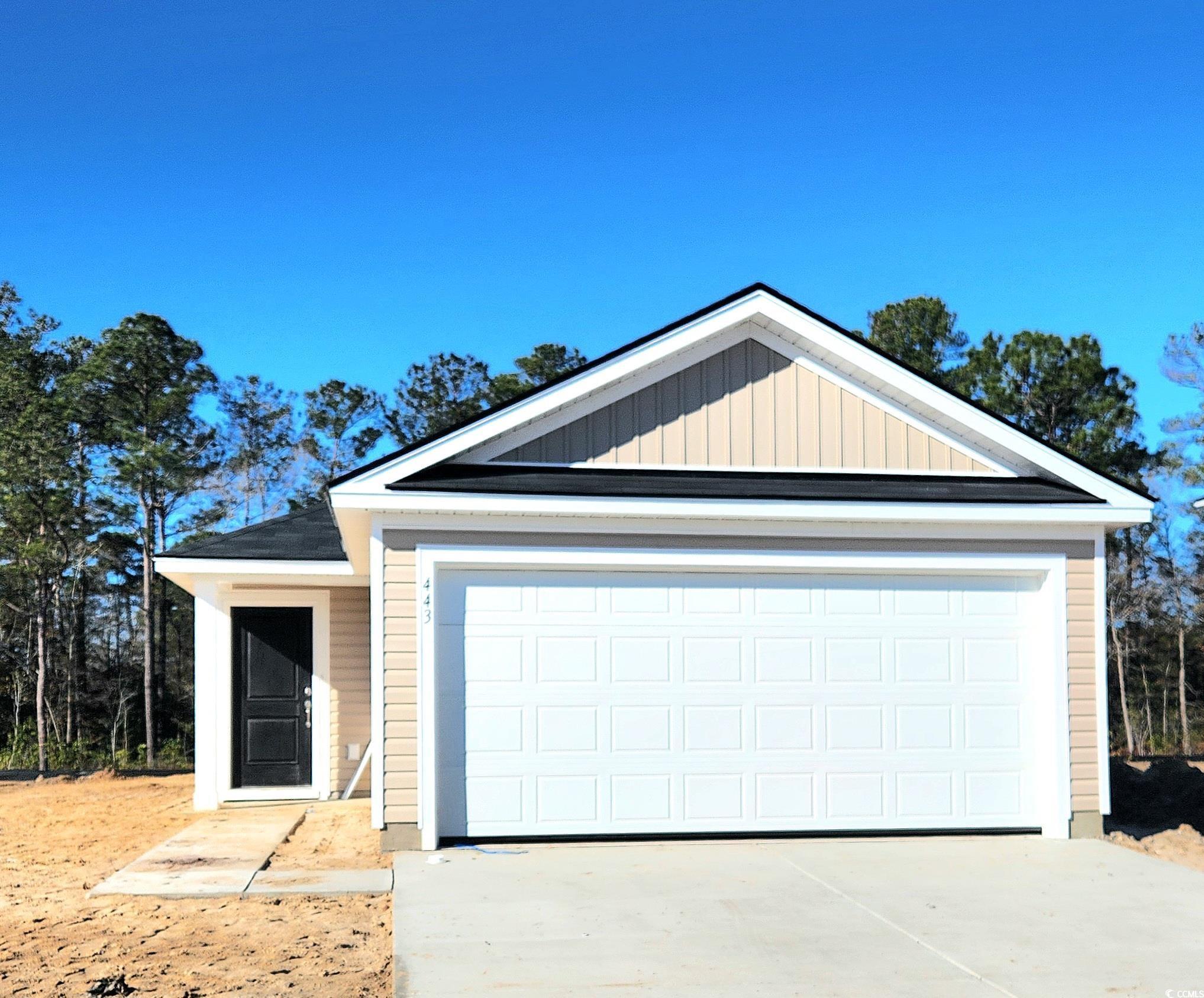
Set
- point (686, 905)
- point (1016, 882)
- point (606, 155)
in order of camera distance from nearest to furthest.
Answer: point (686, 905) < point (1016, 882) < point (606, 155)

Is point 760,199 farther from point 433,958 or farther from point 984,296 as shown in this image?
point 433,958

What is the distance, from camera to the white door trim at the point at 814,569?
941 centimetres

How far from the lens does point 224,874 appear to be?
333 inches

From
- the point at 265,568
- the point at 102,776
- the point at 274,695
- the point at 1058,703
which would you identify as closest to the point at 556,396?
the point at 1058,703

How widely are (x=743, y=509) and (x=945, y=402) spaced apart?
2184mm

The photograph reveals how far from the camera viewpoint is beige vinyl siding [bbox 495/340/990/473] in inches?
401

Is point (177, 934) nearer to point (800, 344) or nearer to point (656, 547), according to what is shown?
point (656, 547)

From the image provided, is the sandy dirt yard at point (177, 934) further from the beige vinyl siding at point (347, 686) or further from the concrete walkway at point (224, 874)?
the beige vinyl siding at point (347, 686)

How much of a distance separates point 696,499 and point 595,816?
2.66m

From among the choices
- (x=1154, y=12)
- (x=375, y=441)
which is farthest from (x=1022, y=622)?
(x=375, y=441)

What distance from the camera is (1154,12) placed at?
1535 centimetres

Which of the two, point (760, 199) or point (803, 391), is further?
point (760, 199)

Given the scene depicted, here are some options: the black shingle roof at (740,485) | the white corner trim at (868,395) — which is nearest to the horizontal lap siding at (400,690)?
the black shingle roof at (740,485)

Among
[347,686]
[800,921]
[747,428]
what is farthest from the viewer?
[347,686]
